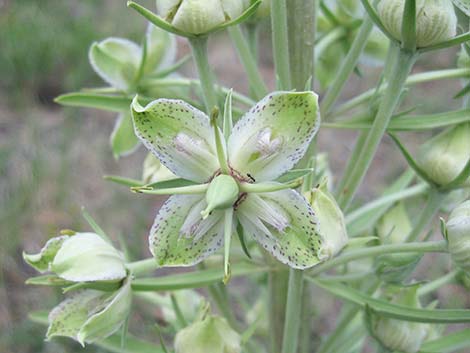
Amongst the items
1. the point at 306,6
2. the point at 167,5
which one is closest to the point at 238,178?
the point at 167,5

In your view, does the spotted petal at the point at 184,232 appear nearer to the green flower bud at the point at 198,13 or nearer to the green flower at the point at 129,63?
the green flower bud at the point at 198,13

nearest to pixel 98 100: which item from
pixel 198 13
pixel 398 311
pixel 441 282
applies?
pixel 198 13

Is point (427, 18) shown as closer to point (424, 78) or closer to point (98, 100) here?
point (424, 78)

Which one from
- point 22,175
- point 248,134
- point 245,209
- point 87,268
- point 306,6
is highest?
point 306,6

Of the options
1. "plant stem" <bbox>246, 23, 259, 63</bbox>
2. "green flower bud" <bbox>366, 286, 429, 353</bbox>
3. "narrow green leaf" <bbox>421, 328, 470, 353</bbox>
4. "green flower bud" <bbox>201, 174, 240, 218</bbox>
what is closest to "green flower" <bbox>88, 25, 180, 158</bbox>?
"plant stem" <bbox>246, 23, 259, 63</bbox>

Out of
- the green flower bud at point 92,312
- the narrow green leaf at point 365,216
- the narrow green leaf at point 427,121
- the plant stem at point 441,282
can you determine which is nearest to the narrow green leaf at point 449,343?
the plant stem at point 441,282

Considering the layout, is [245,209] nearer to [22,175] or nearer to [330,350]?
[330,350]
